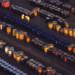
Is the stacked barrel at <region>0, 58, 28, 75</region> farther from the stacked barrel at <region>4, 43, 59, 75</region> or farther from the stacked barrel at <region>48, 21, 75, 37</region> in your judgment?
the stacked barrel at <region>48, 21, 75, 37</region>

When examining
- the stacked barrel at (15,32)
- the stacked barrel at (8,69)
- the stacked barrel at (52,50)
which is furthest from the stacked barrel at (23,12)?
the stacked barrel at (8,69)

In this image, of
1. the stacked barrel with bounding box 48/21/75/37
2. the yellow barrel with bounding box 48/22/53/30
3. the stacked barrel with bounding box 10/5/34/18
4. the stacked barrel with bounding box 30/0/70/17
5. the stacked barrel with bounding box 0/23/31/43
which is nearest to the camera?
the stacked barrel with bounding box 0/23/31/43

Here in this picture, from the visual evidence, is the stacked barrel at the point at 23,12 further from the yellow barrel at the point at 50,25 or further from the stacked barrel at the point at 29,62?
the stacked barrel at the point at 29,62

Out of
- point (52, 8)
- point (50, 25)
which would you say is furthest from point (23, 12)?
point (50, 25)

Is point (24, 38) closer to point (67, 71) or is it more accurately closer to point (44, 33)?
point (44, 33)

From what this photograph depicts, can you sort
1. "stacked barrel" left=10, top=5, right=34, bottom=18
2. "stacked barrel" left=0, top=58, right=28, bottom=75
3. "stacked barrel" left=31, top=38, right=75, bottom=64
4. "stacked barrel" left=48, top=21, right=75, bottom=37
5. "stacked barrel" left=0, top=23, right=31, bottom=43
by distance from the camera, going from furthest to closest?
1. "stacked barrel" left=10, top=5, right=34, bottom=18
2. "stacked barrel" left=48, top=21, right=75, bottom=37
3. "stacked barrel" left=0, top=23, right=31, bottom=43
4. "stacked barrel" left=31, top=38, right=75, bottom=64
5. "stacked barrel" left=0, top=58, right=28, bottom=75

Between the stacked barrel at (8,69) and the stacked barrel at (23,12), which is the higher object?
the stacked barrel at (23,12)

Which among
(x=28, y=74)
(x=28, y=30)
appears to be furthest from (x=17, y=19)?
(x=28, y=74)

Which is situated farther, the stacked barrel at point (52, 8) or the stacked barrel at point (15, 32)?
the stacked barrel at point (52, 8)

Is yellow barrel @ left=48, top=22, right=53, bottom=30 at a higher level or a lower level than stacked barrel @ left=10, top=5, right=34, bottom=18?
lower

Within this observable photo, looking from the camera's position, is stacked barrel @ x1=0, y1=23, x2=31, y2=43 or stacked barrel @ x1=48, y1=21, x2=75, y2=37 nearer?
stacked barrel @ x1=0, y1=23, x2=31, y2=43

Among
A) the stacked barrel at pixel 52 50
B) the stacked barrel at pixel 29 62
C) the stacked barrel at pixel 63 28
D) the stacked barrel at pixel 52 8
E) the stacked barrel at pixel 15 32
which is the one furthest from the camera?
the stacked barrel at pixel 52 8

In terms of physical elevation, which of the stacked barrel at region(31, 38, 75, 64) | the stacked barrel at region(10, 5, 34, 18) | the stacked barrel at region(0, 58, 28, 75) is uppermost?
the stacked barrel at region(10, 5, 34, 18)

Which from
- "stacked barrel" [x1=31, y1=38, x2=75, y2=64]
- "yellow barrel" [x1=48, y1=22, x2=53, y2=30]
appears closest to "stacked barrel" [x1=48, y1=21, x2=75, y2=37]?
"yellow barrel" [x1=48, y1=22, x2=53, y2=30]
